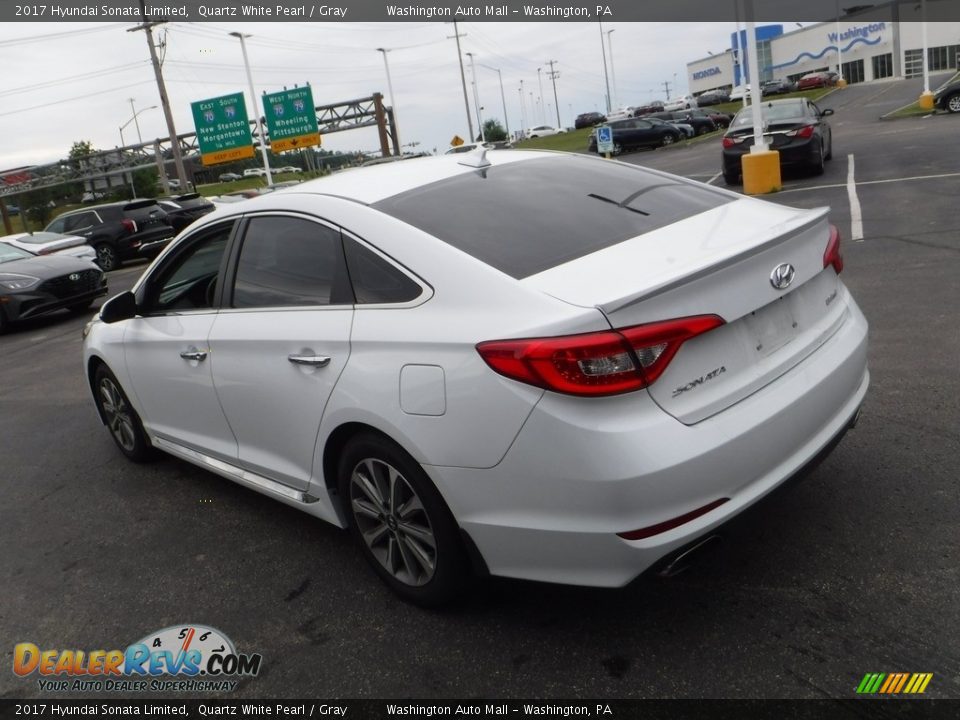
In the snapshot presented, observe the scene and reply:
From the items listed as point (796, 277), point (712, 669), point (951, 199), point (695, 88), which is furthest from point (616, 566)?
point (695, 88)

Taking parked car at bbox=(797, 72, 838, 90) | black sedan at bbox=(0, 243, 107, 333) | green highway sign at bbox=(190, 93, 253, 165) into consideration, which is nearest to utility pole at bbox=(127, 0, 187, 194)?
green highway sign at bbox=(190, 93, 253, 165)

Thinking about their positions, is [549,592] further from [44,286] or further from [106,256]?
[106,256]

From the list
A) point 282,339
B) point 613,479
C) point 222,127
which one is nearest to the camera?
point 613,479

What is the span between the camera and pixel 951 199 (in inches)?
428

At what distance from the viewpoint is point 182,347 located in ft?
13.5

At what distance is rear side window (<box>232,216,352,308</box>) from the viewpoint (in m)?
3.29

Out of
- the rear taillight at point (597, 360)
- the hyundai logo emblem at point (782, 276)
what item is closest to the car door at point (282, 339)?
the rear taillight at point (597, 360)

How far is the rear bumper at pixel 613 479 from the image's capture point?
2.41 m

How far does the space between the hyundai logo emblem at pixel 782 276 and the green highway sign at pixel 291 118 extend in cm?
4387

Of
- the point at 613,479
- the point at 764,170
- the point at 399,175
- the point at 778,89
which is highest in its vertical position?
the point at 778,89

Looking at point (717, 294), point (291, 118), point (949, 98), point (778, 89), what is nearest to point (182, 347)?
point (717, 294)

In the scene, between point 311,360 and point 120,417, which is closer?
point 311,360

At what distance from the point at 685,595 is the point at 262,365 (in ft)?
6.32

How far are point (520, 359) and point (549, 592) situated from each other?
118 centimetres
